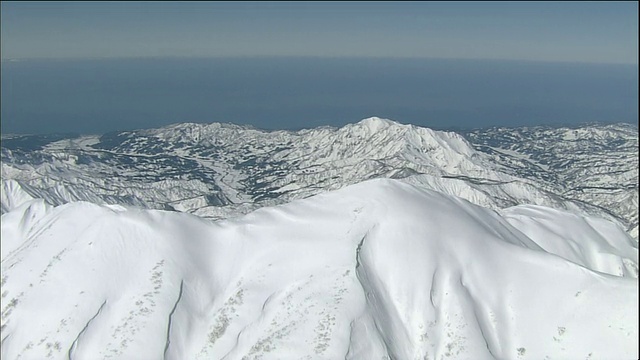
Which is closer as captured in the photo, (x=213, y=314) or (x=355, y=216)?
(x=213, y=314)

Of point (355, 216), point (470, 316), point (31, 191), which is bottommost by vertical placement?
point (31, 191)

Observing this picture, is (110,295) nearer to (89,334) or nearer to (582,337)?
(89,334)

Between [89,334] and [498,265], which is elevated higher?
[498,265]

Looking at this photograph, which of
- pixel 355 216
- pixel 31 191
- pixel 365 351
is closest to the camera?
pixel 365 351

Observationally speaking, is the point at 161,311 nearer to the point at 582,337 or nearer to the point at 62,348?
the point at 62,348

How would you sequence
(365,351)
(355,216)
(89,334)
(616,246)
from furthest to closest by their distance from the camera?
(616,246), (355,216), (89,334), (365,351)

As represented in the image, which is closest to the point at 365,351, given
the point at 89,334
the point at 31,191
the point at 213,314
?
the point at 213,314

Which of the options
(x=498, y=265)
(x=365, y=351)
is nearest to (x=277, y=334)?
(x=365, y=351)
